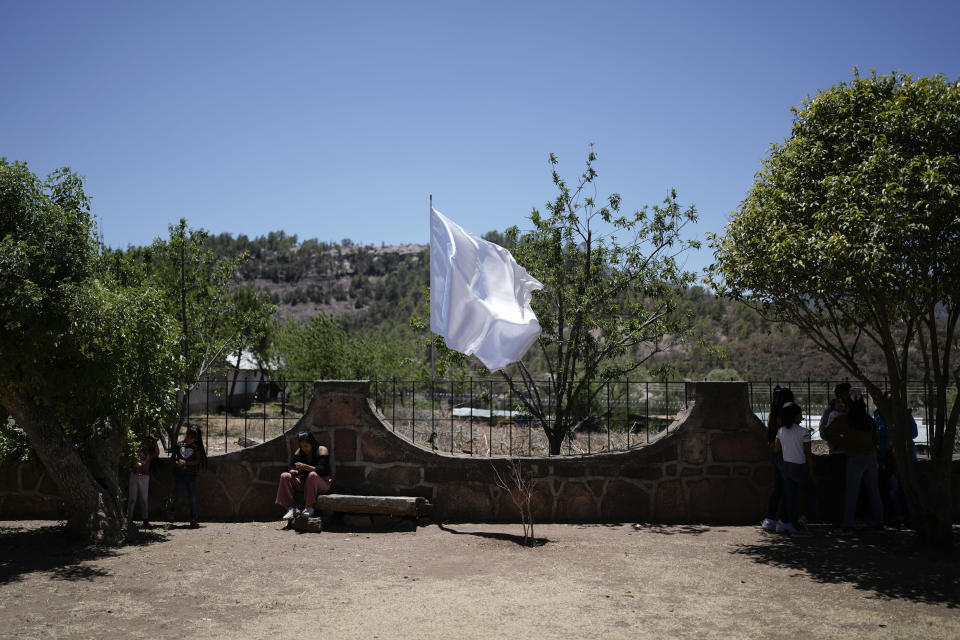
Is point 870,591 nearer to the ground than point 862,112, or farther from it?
nearer to the ground

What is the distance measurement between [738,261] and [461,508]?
14.5 ft

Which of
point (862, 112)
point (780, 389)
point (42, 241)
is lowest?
point (780, 389)

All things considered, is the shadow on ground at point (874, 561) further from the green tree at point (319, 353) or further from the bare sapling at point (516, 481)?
the green tree at point (319, 353)

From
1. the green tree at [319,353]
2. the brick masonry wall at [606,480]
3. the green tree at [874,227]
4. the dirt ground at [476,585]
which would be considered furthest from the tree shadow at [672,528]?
the green tree at [319,353]

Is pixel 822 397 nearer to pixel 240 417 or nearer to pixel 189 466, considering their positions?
pixel 189 466

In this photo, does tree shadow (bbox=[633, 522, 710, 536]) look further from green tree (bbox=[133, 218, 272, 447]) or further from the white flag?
green tree (bbox=[133, 218, 272, 447])

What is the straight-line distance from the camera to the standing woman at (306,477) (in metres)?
8.87

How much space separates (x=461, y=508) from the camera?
9.23 meters

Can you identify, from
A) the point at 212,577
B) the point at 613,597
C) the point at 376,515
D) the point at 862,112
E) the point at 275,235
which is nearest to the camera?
the point at 613,597

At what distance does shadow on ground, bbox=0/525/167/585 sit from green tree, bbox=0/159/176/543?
9.8 inches

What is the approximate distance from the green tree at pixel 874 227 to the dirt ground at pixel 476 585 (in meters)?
1.80

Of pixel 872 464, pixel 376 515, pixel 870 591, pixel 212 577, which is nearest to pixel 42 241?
pixel 212 577

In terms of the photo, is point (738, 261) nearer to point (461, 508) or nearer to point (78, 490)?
point (461, 508)

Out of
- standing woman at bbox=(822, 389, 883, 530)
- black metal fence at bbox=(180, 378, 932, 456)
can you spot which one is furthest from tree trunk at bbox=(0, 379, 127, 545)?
standing woman at bbox=(822, 389, 883, 530)
